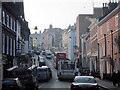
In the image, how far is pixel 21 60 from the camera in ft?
145

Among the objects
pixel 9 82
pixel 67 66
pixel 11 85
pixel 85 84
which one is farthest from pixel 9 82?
pixel 67 66

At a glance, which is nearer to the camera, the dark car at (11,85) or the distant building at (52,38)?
the dark car at (11,85)

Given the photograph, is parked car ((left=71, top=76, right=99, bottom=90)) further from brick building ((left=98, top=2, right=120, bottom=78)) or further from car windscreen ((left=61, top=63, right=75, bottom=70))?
car windscreen ((left=61, top=63, right=75, bottom=70))

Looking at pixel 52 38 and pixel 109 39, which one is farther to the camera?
pixel 52 38

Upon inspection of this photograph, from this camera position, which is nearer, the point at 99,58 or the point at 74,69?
the point at 74,69

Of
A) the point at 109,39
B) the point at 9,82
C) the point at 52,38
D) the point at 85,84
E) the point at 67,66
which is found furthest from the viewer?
the point at 52,38

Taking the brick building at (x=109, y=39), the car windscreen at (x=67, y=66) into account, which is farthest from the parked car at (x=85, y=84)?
the car windscreen at (x=67, y=66)

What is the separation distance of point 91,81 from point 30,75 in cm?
669

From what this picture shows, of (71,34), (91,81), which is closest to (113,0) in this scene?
(91,81)

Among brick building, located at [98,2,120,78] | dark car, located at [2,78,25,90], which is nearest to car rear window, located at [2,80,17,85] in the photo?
dark car, located at [2,78,25,90]

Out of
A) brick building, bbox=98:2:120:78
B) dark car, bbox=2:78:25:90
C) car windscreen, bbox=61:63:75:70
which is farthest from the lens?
car windscreen, bbox=61:63:75:70

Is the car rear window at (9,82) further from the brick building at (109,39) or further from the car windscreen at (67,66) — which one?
the car windscreen at (67,66)

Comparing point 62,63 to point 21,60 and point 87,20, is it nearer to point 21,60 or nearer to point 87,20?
point 21,60

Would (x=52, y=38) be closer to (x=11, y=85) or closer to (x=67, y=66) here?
(x=67, y=66)
